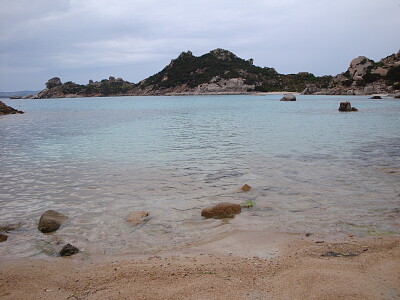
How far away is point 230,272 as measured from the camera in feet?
16.8

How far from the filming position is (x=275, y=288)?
4562 millimetres

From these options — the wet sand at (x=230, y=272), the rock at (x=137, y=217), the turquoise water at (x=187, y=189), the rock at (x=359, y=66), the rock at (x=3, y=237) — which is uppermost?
the rock at (x=359, y=66)

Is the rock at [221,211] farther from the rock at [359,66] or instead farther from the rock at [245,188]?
the rock at [359,66]

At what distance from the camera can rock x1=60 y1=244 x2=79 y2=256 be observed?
6219 millimetres

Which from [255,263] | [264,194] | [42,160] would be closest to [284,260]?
[255,263]

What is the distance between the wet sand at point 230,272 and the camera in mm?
4500

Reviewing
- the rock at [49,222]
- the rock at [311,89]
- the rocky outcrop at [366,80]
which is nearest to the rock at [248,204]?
the rock at [49,222]

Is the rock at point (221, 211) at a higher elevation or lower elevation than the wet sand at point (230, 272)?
lower

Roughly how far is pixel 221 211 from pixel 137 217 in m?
2.17

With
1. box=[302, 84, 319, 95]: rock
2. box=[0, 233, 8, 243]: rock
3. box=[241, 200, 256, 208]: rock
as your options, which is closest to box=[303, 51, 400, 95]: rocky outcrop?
box=[302, 84, 319, 95]: rock

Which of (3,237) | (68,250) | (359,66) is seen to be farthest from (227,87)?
(68,250)

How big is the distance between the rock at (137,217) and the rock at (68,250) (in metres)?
1.69

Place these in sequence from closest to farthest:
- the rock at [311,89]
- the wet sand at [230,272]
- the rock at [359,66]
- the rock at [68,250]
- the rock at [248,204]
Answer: the wet sand at [230,272] → the rock at [68,250] → the rock at [248,204] → the rock at [359,66] → the rock at [311,89]

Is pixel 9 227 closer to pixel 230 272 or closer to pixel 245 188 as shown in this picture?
pixel 230 272
